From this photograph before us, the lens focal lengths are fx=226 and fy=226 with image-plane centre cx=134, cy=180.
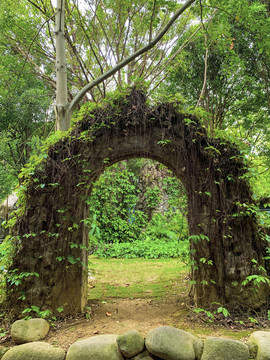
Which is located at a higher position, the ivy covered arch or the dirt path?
the ivy covered arch

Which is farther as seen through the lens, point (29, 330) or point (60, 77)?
point (60, 77)

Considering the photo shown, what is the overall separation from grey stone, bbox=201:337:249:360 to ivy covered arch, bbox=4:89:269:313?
82 cm

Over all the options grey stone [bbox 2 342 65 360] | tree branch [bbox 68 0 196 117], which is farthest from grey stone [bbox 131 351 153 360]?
tree branch [bbox 68 0 196 117]

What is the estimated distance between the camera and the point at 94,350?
2531mm

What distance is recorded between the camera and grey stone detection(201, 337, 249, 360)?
7.98 feet

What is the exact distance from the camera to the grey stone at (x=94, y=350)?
2.50 m

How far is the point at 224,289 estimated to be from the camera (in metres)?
3.31

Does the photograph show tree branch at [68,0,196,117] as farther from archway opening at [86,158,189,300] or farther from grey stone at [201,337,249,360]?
grey stone at [201,337,249,360]

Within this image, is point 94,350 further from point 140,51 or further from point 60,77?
point 60,77

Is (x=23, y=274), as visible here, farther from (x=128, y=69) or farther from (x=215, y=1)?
(x=128, y=69)

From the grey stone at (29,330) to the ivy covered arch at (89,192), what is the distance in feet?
1.13

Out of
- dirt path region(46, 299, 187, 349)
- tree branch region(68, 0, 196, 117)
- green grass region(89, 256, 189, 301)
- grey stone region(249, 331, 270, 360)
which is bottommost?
green grass region(89, 256, 189, 301)

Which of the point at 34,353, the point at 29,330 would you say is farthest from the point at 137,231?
the point at 34,353

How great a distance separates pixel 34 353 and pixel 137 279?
3.18 meters
